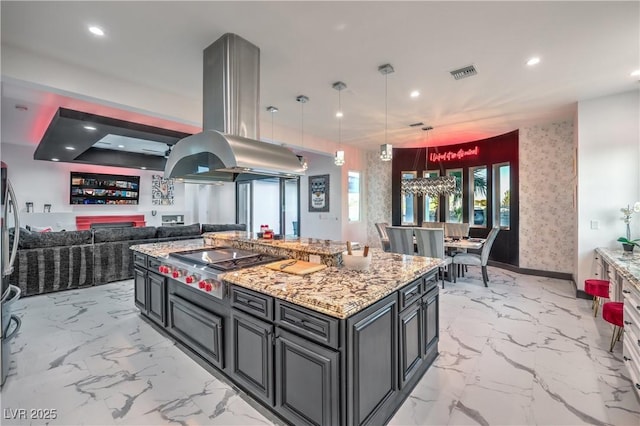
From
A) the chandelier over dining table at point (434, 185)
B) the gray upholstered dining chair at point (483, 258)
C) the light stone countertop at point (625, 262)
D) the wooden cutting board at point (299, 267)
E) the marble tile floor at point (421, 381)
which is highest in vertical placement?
the chandelier over dining table at point (434, 185)

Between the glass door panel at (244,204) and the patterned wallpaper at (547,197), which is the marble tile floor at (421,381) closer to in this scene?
the patterned wallpaper at (547,197)

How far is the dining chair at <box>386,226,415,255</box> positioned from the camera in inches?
182

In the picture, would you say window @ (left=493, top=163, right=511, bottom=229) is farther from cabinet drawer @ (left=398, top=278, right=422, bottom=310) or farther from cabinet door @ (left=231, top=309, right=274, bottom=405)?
cabinet door @ (left=231, top=309, right=274, bottom=405)

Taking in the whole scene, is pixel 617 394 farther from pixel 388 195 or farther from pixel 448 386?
pixel 388 195

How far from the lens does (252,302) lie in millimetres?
1821

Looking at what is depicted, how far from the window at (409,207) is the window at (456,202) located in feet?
2.82

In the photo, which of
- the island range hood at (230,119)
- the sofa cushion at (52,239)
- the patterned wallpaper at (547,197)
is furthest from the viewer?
the patterned wallpaper at (547,197)

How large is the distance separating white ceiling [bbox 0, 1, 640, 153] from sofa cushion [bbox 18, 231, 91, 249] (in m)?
2.00

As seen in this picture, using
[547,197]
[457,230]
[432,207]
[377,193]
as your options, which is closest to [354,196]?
[377,193]

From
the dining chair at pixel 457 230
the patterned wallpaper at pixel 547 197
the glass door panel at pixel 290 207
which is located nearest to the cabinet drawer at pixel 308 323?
the dining chair at pixel 457 230

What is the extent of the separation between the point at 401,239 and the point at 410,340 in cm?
281

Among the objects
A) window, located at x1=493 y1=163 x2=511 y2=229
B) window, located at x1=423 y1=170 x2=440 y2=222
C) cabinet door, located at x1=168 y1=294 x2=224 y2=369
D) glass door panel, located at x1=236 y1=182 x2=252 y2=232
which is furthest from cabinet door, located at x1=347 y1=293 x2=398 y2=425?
glass door panel, located at x1=236 y1=182 x2=252 y2=232

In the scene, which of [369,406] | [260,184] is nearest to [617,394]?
[369,406]

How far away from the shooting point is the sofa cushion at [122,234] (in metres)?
4.74
